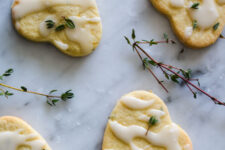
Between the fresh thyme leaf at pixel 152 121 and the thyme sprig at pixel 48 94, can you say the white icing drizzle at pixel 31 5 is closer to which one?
the thyme sprig at pixel 48 94

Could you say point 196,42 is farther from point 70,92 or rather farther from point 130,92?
point 70,92

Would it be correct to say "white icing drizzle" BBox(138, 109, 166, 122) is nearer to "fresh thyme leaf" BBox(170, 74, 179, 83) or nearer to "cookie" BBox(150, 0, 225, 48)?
"fresh thyme leaf" BBox(170, 74, 179, 83)

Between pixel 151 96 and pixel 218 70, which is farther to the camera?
pixel 218 70

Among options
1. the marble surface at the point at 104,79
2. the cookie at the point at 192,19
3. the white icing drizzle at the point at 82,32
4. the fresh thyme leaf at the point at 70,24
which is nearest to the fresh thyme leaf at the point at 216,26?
the cookie at the point at 192,19

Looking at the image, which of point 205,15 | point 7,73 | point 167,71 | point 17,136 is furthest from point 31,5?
point 205,15

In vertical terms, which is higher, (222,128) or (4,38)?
(4,38)

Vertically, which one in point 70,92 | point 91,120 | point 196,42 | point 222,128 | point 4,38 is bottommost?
point 222,128

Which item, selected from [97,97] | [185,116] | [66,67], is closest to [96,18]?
[66,67]
